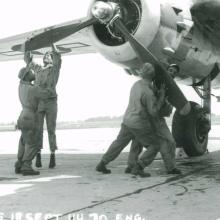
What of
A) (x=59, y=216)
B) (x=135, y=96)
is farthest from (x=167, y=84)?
(x=59, y=216)

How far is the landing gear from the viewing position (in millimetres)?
8445

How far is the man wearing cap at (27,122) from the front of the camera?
6.46 m

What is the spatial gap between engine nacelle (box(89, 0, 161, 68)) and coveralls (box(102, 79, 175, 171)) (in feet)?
2.75

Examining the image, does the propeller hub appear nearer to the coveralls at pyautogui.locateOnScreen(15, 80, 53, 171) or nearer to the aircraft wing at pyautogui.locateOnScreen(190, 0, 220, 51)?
the coveralls at pyautogui.locateOnScreen(15, 80, 53, 171)

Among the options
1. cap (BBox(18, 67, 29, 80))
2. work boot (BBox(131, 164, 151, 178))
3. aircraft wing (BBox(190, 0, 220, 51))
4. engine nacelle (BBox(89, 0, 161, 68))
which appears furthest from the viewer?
aircraft wing (BBox(190, 0, 220, 51))

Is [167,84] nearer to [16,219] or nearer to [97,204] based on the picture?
[97,204]

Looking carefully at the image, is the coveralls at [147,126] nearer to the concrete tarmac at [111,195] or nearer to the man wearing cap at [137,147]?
the man wearing cap at [137,147]

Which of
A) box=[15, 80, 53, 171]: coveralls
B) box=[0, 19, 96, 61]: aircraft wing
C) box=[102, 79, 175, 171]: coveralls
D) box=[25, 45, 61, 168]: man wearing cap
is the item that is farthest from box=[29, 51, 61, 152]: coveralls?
box=[0, 19, 96, 61]: aircraft wing

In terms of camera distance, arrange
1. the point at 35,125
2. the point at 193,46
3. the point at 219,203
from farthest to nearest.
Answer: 1. the point at 193,46
2. the point at 35,125
3. the point at 219,203

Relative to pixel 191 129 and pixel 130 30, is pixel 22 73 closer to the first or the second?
pixel 130 30

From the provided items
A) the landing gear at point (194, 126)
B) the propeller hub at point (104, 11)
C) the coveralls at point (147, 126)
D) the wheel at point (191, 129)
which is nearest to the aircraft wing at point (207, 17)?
the landing gear at point (194, 126)

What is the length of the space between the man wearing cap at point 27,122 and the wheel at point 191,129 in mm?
2938

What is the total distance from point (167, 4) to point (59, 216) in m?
4.36

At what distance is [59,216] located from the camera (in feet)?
12.0
